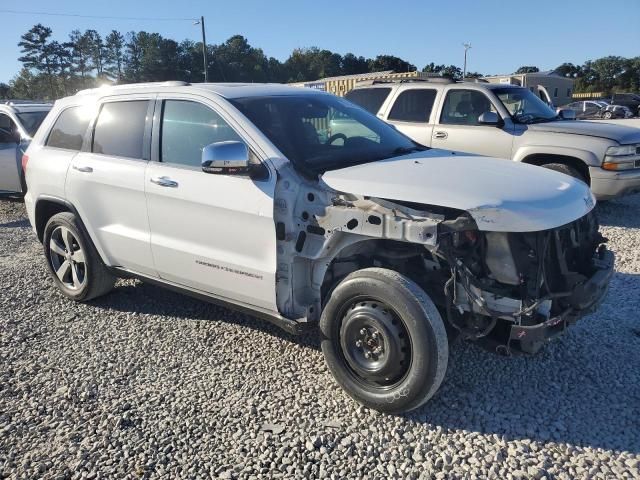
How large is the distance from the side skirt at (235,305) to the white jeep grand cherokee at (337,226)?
2 cm

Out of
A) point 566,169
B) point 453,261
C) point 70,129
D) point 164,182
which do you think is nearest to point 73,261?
point 70,129

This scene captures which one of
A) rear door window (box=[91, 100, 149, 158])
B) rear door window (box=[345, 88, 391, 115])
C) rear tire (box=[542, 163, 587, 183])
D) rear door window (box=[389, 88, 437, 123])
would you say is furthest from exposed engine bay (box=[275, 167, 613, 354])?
rear door window (box=[345, 88, 391, 115])

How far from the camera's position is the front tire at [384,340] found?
2893 mm

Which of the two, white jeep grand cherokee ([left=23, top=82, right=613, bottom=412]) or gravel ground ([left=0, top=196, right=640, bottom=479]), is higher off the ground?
white jeep grand cherokee ([left=23, top=82, right=613, bottom=412])

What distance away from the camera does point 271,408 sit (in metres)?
3.27

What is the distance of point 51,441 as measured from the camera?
3025 mm

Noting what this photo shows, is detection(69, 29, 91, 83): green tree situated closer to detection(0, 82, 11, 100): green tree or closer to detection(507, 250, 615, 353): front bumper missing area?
detection(0, 82, 11, 100): green tree

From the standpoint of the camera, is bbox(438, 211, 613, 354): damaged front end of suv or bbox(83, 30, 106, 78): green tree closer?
bbox(438, 211, 613, 354): damaged front end of suv

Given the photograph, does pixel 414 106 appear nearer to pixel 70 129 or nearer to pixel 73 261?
pixel 70 129

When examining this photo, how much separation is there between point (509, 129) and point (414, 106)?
1.55 m

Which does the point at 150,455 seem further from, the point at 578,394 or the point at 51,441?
the point at 578,394

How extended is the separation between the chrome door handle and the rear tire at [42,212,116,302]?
1114 mm

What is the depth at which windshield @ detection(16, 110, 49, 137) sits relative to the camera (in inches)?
368

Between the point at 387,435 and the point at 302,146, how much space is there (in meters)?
1.89
